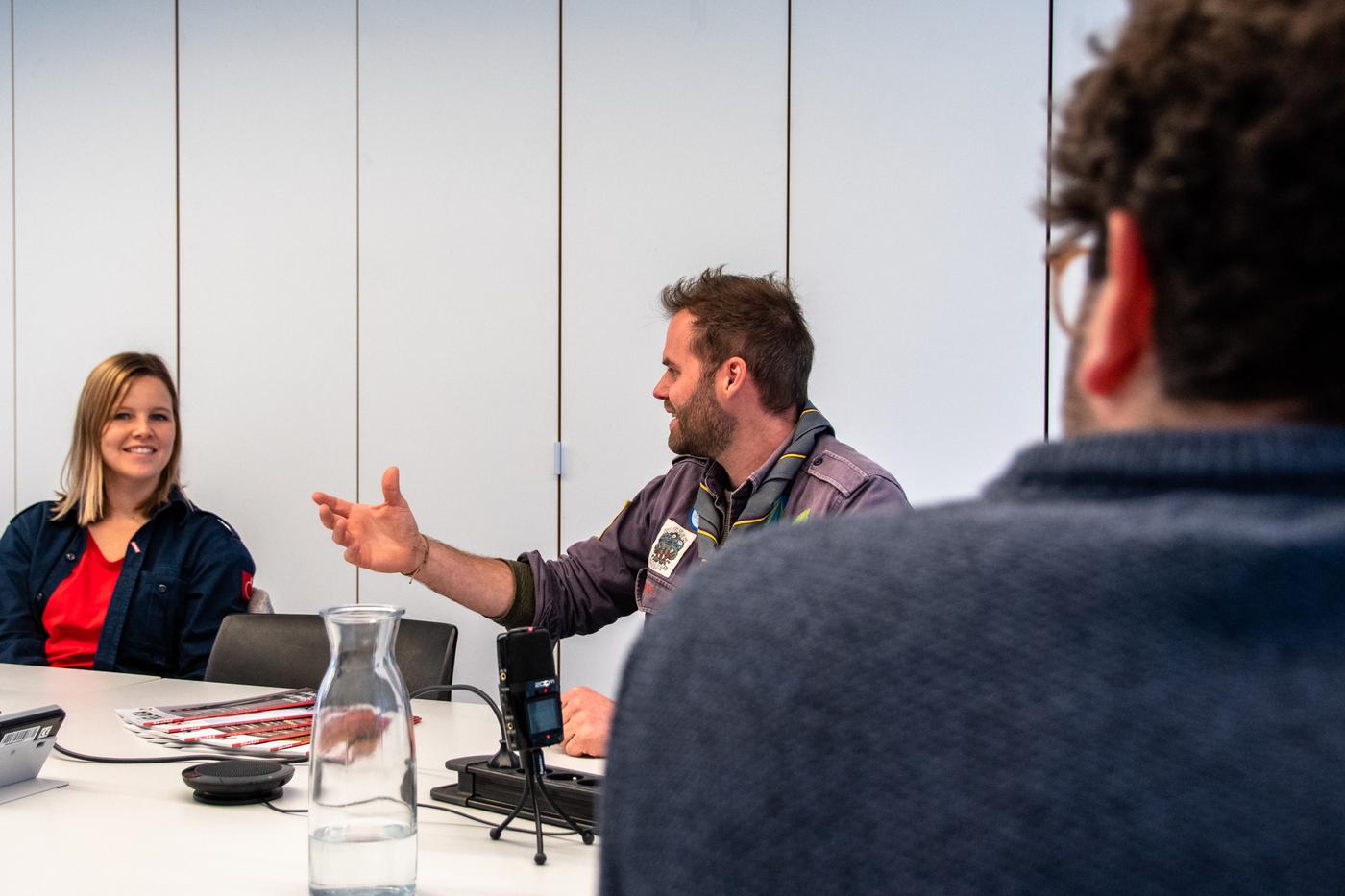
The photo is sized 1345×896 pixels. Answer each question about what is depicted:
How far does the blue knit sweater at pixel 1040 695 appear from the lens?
1.46 ft

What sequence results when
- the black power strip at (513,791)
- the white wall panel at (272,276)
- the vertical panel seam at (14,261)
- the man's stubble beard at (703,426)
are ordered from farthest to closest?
1. the vertical panel seam at (14,261)
2. the white wall panel at (272,276)
3. the man's stubble beard at (703,426)
4. the black power strip at (513,791)

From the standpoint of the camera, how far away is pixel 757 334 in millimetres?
2447

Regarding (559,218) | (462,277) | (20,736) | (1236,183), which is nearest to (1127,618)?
(1236,183)

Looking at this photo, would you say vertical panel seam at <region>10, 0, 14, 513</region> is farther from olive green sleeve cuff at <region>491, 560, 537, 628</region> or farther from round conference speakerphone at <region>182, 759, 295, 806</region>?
Answer: round conference speakerphone at <region>182, 759, 295, 806</region>

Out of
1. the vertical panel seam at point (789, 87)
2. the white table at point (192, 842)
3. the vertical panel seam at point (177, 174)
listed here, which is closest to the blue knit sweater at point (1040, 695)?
the white table at point (192, 842)

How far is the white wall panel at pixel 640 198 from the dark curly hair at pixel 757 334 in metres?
0.72

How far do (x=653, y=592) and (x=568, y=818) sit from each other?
1008mm

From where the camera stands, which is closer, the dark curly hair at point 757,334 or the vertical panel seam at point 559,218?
the dark curly hair at point 757,334

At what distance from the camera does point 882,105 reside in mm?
3146

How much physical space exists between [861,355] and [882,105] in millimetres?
698

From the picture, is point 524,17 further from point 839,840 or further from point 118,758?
point 839,840

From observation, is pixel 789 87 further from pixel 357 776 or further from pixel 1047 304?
pixel 357 776

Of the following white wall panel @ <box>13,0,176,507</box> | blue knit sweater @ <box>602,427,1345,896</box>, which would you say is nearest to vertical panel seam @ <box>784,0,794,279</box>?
white wall panel @ <box>13,0,176,507</box>

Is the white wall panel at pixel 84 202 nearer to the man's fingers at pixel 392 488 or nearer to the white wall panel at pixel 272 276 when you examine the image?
the white wall panel at pixel 272 276
